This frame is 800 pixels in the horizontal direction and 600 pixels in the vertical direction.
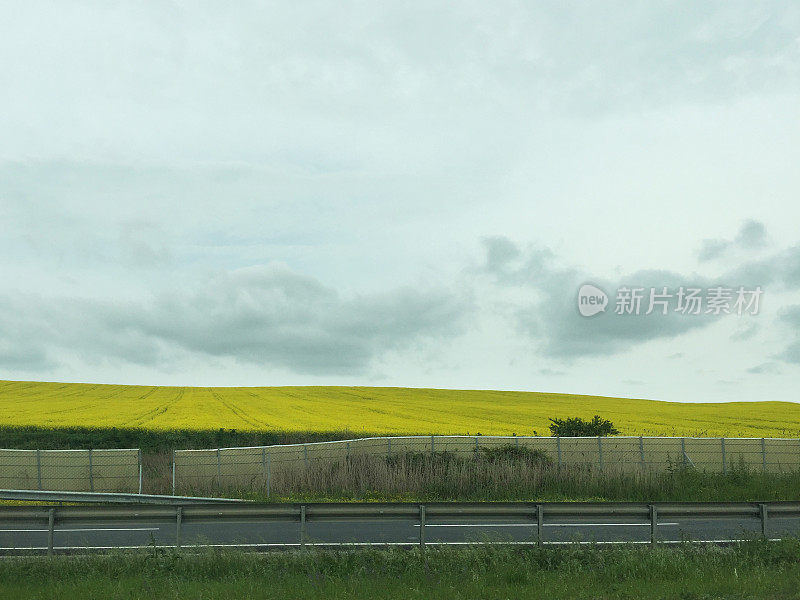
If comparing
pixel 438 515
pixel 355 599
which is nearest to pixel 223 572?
pixel 355 599

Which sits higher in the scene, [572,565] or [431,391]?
[431,391]

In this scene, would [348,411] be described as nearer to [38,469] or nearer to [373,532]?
[38,469]

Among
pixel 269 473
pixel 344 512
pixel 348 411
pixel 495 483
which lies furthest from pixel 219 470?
pixel 348 411

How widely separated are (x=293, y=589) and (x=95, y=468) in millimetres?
24268

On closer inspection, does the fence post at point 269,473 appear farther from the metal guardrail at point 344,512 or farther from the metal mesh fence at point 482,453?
the metal guardrail at point 344,512

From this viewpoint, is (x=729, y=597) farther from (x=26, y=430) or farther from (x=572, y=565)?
(x=26, y=430)

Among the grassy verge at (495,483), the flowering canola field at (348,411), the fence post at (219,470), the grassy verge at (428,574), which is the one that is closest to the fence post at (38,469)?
the grassy verge at (495,483)

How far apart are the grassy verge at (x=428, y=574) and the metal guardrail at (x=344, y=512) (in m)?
0.82

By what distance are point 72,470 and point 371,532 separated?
1827cm

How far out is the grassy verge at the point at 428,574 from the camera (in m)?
11.0

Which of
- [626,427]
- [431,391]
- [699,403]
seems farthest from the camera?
[431,391]

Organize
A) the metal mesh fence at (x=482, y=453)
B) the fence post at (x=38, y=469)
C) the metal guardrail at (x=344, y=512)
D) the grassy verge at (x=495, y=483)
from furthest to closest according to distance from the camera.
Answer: the fence post at (x=38, y=469), the metal mesh fence at (x=482, y=453), the grassy verge at (x=495, y=483), the metal guardrail at (x=344, y=512)

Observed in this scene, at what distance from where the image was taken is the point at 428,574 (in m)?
12.2

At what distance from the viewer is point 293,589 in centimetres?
1131
